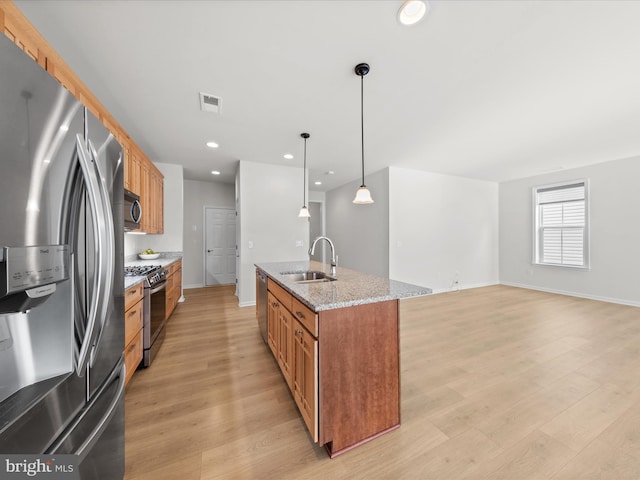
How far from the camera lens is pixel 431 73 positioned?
6.79 feet

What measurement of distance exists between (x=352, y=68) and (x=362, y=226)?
159 inches

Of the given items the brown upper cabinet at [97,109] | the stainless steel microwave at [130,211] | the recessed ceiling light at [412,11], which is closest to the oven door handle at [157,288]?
the stainless steel microwave at [130,211]

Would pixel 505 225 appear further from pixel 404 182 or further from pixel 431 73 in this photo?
pixel 431 73

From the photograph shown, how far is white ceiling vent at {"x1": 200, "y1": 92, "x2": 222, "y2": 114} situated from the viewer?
7.80ft

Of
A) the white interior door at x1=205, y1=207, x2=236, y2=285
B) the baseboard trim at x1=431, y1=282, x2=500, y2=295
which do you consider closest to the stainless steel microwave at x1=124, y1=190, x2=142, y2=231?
the white interior door at x1=205, y1=207, x2=236, y2=285

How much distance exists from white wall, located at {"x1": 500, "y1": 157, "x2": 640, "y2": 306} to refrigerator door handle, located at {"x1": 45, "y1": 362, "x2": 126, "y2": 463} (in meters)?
7.25

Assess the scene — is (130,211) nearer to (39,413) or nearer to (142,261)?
(142,261)

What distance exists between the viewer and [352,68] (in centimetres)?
200

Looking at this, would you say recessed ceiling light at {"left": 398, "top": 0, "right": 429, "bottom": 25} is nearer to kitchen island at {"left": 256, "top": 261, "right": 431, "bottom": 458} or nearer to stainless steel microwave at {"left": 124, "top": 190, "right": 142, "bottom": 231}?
kitchen island at {"left": 256, "top": 261, "right": 431, "bottom": 458}

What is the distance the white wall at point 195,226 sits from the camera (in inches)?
230

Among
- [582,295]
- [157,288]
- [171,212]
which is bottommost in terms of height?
[582,295]

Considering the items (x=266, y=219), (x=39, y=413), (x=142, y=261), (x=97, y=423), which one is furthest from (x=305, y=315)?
(x=142, y=261)

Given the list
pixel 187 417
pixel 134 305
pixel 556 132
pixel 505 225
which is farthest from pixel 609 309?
pixel 134 305

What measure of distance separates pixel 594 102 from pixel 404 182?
9.11ft
